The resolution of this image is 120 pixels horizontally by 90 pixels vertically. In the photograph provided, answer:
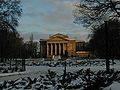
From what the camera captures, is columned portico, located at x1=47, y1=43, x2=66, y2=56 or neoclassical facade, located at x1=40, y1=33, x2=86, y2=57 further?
neoclassical facade, located at x1=40, y1=33, x2=86, y2=57

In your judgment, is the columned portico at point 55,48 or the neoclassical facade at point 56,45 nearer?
the columned portico at point 55,48

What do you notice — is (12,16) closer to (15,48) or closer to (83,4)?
(83,4)

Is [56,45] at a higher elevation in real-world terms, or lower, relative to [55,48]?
higher

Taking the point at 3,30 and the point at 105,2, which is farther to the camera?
the point at 3,30

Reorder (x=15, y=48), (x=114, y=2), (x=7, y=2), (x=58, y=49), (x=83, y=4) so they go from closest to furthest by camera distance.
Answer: (x=114, y=2), (x=83, y=4), (x=7, y=2), (x=15, y=48), (x=58, y=49)

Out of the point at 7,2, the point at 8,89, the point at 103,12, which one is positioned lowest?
the point at 8,89

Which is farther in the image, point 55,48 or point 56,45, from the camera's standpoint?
point 56,45

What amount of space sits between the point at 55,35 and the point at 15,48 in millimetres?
76358

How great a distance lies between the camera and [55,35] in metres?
155

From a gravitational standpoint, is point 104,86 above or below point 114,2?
below

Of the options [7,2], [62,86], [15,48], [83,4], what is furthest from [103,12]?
[15,48]

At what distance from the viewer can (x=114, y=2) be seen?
22.5 metres

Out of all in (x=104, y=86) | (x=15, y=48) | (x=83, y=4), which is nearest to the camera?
(x=104, y=86)

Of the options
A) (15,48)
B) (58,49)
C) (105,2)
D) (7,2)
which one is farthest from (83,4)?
(58,49)
